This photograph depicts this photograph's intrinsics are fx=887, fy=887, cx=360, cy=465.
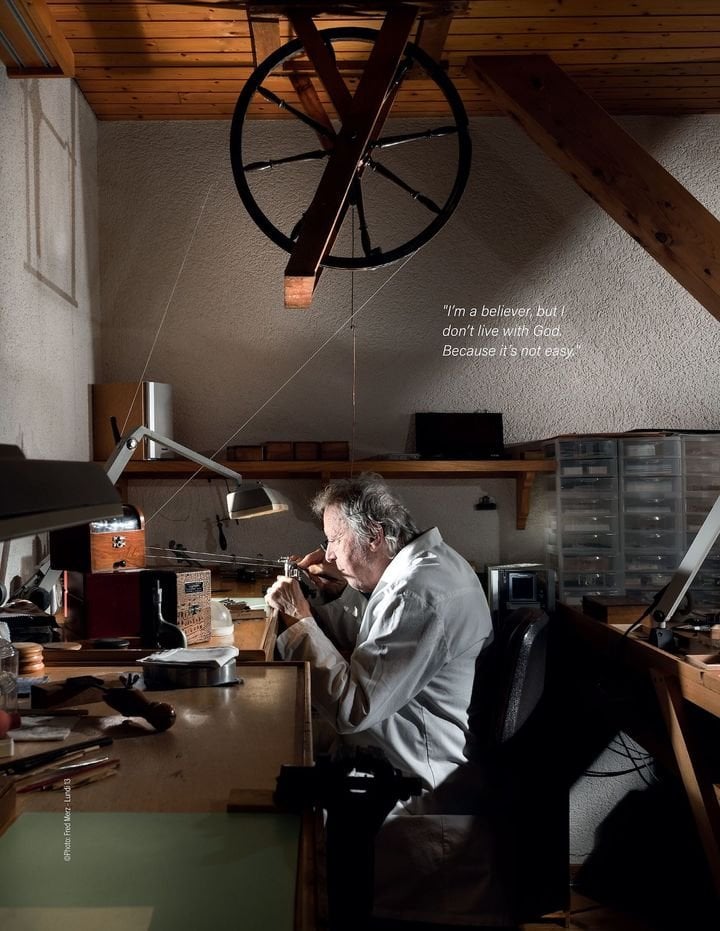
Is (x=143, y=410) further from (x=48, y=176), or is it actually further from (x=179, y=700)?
(x=179, y=700)

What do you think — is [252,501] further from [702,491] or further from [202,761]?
[702,491]

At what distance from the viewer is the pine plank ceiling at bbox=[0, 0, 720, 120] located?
299 centimetres

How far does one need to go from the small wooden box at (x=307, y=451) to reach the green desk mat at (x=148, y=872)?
260 centimetres

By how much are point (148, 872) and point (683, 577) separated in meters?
2.10

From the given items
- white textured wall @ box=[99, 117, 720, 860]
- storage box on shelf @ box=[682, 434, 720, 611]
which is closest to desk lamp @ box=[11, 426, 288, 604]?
white textured wall @ box=[99, 117, 720, 860]

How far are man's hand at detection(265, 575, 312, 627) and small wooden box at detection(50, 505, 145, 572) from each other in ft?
1.36

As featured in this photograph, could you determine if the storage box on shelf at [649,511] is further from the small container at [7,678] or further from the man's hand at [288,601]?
the small container at [7,678]

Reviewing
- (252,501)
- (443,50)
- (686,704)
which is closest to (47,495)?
(252,501)

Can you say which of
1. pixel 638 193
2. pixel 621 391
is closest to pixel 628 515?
pixel 621 391

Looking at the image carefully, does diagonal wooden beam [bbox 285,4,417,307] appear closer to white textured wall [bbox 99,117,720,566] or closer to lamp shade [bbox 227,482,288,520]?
lamp shade [bbox 227,482,288,520]

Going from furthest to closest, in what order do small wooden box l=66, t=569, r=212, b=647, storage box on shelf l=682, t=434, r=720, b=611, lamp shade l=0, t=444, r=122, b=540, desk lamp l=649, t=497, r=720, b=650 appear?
storage box on shelf l=682, t=434, r=720, b=611, desk lamp l=649, t=497, r=720, b=650, small wooden box l=66, t=569, r=212, b=647, lamp shade l=0, t=444, r=122, b=540

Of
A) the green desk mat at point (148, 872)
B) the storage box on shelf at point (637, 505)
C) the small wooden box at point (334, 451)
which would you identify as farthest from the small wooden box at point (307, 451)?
the green desk mat at point (148, 872)

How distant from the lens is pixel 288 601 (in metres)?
2.70

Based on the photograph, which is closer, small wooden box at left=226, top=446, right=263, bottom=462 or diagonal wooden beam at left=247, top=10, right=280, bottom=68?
diagonal wooden beam at left=247, top=10, right=280, bottom=68
